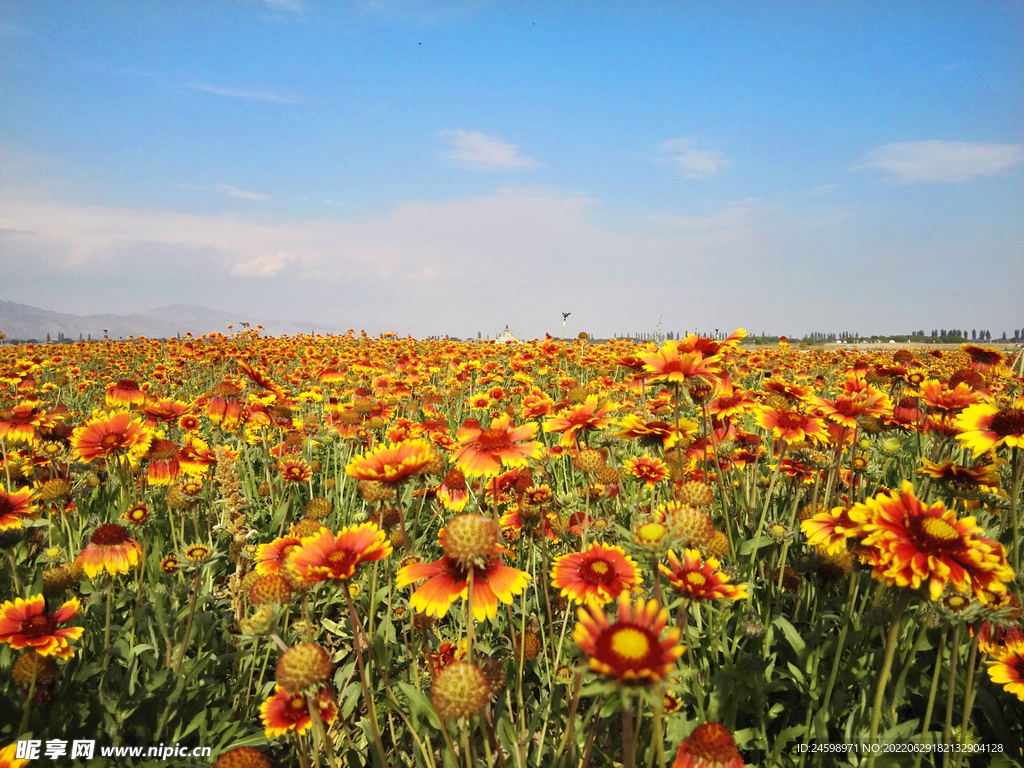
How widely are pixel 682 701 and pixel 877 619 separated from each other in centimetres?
70

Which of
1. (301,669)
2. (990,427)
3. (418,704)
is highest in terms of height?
(990,427)

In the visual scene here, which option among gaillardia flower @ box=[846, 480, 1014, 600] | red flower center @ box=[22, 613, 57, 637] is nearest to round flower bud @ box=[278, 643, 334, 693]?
red flower center @ box=[22, 613, 57, 637]

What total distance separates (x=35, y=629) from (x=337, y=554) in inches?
42.7

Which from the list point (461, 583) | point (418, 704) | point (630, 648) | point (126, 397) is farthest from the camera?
point (126, 397)

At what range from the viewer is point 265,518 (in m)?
3.46

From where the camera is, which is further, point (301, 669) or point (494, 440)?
point (494, 440)

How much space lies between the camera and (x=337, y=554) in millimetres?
1377

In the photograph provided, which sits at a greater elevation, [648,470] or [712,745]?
[648,470]

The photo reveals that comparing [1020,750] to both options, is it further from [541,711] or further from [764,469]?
[764,469]

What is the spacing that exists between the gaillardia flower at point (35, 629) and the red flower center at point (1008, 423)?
310 cm

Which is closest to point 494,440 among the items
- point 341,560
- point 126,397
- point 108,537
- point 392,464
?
point 392,464

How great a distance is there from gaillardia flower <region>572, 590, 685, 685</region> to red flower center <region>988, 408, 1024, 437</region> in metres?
1.62

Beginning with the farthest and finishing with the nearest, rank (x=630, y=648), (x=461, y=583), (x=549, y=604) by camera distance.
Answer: (x=549, y=604)
(x=461, y=583)
(x=630, y=648)

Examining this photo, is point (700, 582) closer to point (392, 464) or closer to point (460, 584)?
point (460, 584)
